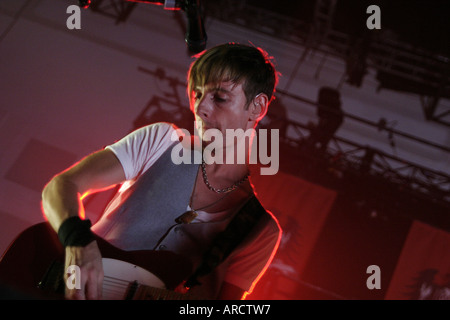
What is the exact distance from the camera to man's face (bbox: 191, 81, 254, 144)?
184 cm

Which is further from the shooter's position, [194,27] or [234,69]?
[194,27]

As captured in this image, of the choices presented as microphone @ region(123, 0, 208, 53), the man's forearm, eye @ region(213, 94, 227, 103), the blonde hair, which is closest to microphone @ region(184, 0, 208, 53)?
microphone @ region(123, 0, 208, 53)

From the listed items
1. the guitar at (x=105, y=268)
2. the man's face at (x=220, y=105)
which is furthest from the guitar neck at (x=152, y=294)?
the man's face at (x=220, y=105)

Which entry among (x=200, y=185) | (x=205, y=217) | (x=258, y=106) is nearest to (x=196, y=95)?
(x=258, y=106)

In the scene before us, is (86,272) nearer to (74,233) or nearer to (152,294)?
(74,233)

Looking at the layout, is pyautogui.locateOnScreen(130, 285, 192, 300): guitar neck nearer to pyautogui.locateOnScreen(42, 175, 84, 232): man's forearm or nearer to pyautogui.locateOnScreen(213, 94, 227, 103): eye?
pyautogui.locateOnScreen(42, 175, 84, 232): man's forearm

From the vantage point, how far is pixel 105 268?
1.43 metres

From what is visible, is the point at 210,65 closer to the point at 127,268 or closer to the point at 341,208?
the point at 127,268

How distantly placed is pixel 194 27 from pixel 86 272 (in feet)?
6.55

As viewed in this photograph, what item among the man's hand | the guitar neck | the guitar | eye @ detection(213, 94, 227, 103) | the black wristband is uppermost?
eye @ detection(213, 94, 227, 103)

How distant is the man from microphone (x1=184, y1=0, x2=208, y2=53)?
0.73 metres
